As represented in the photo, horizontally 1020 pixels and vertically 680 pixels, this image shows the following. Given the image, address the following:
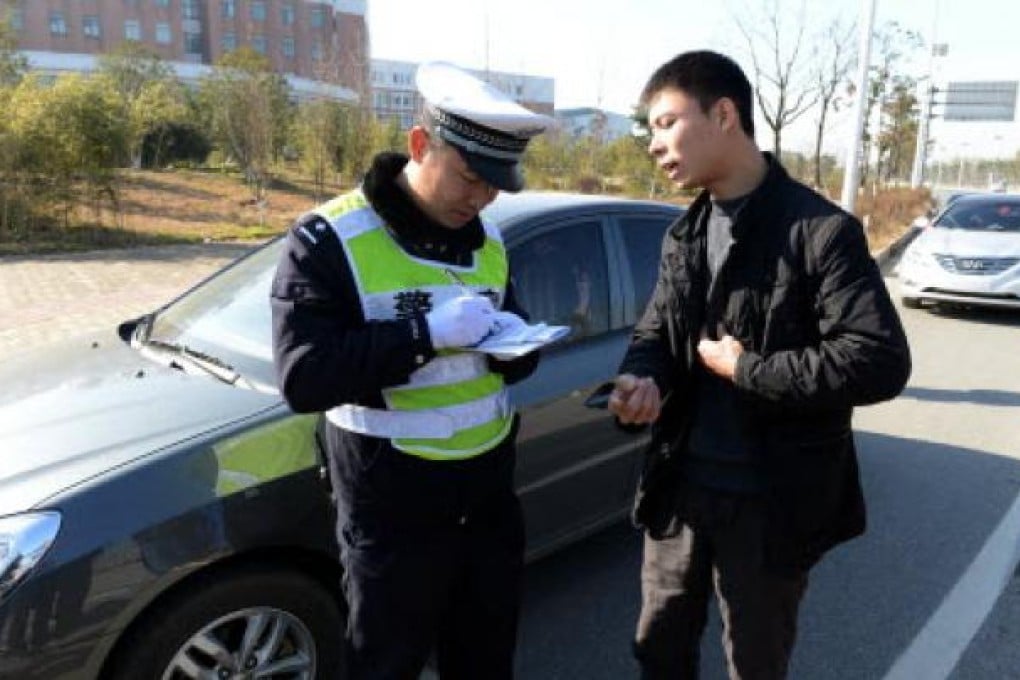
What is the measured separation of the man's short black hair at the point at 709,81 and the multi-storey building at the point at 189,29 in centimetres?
5933

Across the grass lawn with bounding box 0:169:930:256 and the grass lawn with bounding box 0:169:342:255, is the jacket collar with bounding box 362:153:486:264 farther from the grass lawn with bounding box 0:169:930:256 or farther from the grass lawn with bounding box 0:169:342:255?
the grass lawn with bounding box 0:169:342:255

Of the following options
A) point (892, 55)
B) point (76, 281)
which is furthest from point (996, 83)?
point (76, 281)

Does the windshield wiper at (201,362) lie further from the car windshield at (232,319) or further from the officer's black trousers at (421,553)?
the officer's black trousers at (421,553)

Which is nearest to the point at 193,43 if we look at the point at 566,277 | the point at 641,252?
the point at 641,252

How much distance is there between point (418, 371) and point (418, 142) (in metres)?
0.48

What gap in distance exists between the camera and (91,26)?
210 feet

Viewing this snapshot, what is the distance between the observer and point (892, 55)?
2562 cm

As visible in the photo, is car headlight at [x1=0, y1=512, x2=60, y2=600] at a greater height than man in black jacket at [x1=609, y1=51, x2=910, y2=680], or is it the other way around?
man in black jacket at [x1=609, y1=51, x2=910, y2=680]

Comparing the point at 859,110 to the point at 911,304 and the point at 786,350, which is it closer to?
the point at 911,304

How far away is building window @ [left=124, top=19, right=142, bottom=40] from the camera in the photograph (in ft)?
215

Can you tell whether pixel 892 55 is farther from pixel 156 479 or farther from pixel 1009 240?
pixel 156 479

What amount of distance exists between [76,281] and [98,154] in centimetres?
342

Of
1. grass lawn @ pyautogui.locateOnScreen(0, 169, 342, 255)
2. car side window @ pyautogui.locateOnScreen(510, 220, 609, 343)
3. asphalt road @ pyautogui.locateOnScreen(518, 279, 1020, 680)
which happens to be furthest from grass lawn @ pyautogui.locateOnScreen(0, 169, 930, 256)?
car side window @ pyautogui.locateOnScreen(510, 220, 609, 343)

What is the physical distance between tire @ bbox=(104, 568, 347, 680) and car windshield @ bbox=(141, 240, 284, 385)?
0.63 m
